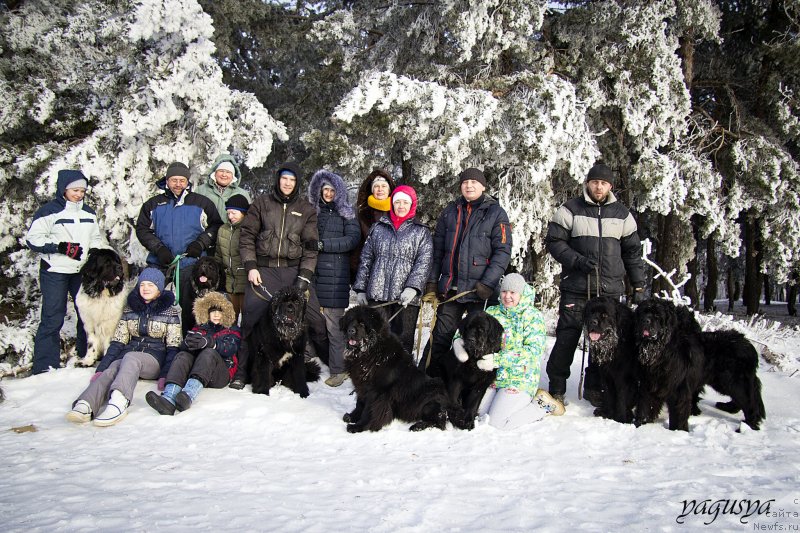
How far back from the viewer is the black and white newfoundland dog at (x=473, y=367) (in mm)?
3754

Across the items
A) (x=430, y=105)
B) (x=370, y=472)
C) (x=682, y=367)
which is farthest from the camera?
(x=430, y=105)

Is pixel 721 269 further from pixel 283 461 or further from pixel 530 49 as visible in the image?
pixel 283 461

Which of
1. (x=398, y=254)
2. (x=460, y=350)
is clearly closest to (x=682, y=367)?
(x=460, y=350)

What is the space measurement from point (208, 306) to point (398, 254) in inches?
68.8

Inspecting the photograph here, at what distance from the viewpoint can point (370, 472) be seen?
9.34ft

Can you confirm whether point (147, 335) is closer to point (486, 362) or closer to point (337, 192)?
point (337, 192)

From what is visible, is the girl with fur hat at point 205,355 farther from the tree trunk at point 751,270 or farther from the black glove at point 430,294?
the tree trunk at point 751,270

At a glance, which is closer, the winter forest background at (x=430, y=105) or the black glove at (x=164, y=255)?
the black glove at (x=164, y=255)

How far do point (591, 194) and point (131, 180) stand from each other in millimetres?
6231

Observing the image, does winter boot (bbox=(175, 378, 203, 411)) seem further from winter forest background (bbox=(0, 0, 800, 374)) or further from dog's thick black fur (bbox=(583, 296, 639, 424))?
winter forest background (bbox=(0, 0, 800, 374))

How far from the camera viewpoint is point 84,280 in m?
4.66

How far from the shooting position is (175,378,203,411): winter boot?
382 centimetres

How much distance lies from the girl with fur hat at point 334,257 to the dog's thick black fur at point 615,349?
7.66ft

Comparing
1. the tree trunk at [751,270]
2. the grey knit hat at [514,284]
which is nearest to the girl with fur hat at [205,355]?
the grey knit hat at [514,284]
